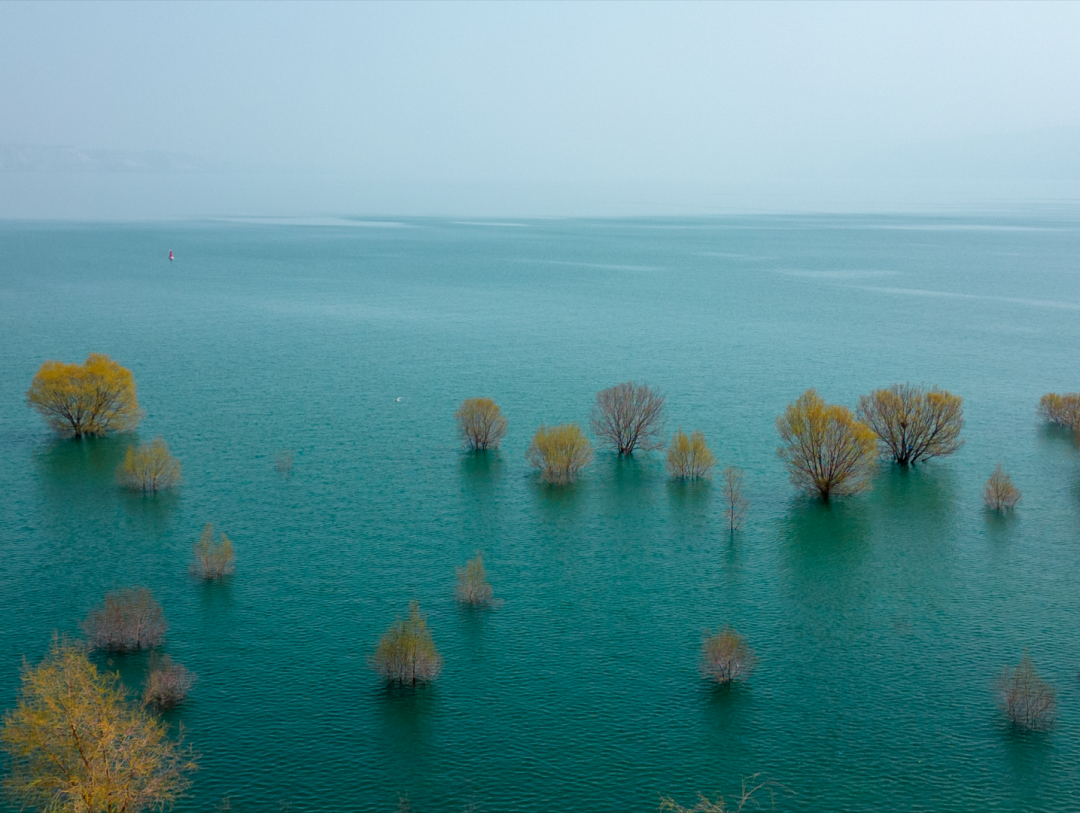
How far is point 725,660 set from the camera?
4197 centimetres

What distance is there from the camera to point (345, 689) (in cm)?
4153

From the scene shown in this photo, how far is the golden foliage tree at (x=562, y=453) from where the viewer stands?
67.5 metres

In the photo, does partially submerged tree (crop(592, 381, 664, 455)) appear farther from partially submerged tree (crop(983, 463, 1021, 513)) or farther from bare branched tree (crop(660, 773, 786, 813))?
bare branched tree (crop(660, 773, 786, 813))

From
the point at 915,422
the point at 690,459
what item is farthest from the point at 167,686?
the point at 915,422

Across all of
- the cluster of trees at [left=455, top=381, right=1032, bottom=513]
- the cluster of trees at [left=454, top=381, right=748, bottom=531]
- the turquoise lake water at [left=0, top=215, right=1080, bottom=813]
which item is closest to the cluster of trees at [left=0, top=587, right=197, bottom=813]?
the turquoise lake water at [left=0, top=215, right=1080, bottom=813]

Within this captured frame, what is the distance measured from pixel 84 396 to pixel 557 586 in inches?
1752

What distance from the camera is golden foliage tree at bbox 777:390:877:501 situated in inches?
→ 2479

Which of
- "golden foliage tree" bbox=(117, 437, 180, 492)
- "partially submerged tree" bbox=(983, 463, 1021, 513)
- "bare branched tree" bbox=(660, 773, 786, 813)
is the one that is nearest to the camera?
"bare branched tree" bbox=(660, 773, 786, 813)

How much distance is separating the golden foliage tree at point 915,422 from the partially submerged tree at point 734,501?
12993 millimetres

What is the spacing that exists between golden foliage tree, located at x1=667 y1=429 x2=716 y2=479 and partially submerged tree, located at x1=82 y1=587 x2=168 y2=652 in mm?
35740

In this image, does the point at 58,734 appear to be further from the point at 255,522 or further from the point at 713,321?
the point at 713,321

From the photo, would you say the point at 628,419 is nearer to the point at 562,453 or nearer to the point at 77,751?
the point at 562,453

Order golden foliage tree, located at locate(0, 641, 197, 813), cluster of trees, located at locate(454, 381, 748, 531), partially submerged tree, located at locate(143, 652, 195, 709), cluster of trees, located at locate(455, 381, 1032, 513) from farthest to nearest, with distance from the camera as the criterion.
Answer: cluster of trees, located at locate(454, 381, 748, 531) → cluster of trees, located at locate(455, 381, 1032, 513) → partially submerged tree, located at locate(143, 652, 195, 709) → golden foliage tree, located at locate(0, 641, 197, 813)

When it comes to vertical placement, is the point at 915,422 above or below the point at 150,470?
above
